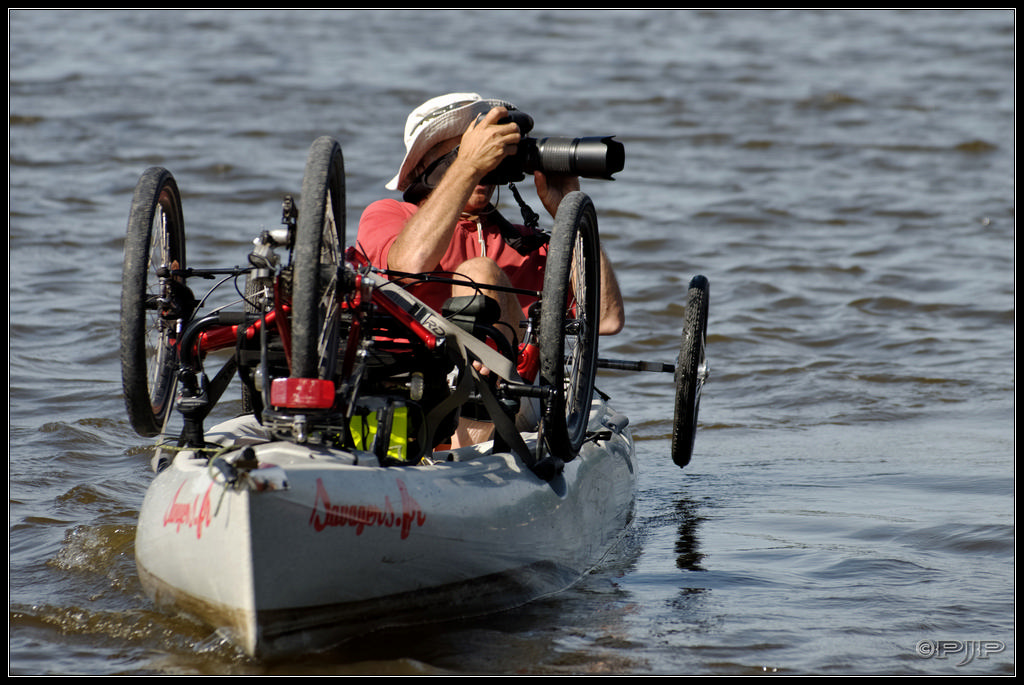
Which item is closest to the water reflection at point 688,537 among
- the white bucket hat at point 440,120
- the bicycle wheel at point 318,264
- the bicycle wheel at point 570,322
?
the bicycle wheel at point 570,322

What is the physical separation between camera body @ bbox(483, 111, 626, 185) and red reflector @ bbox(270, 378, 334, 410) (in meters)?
1.40

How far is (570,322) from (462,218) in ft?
2.32

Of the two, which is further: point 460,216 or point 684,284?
point 684,284

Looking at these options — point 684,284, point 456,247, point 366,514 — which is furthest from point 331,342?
point 684,284

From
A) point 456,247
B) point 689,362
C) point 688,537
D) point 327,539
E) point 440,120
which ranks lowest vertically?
point 688,537

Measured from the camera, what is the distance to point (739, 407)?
769 cm

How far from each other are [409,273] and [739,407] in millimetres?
4025

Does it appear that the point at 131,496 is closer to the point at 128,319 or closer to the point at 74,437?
the point at 74,437

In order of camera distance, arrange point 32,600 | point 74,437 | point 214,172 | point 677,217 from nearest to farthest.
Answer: point 32,600 → point 74,437 → point 677,217 → point 214,172

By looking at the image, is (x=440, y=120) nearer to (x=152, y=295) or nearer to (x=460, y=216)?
(x=460, y=216)

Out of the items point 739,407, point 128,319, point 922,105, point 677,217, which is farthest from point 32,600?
point 922,105

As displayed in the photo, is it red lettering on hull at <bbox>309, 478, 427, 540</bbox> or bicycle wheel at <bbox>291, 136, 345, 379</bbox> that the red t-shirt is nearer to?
bicycle wheel at <bbox>291, 136, 345, 379</bbox>

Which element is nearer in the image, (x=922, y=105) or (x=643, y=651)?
(x=643, y=651)

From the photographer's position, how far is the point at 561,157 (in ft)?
14.8
